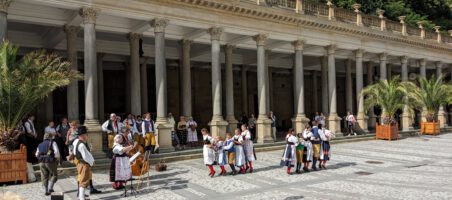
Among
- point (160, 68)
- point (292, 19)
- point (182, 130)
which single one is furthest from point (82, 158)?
point (292, 19)

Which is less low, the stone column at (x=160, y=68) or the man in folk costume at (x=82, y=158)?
the stone column at (x=160, y=68)

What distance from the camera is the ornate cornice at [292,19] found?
1861cm

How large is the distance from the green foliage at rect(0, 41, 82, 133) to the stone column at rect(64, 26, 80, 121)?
167 inches

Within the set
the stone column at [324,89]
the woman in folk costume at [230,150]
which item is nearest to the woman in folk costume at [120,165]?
the woman in folk costume at [230,150]

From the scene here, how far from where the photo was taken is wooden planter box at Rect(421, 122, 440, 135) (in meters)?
26.8

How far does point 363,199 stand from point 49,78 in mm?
9171

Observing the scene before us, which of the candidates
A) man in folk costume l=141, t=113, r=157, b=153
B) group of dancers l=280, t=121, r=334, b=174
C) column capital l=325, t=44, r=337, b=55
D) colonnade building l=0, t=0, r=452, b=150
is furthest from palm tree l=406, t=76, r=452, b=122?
man in folk costume l=141, t=113, r=157, b=153

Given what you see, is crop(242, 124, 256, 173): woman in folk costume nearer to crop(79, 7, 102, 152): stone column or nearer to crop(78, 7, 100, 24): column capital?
crop(79, 7, 102, 152): stone column

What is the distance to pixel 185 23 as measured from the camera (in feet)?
59.1

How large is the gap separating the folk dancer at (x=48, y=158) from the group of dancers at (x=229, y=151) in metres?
4.23

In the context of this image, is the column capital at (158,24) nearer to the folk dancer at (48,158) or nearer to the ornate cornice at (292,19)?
the ornate cornice at (292,19)

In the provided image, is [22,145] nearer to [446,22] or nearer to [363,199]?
[363,199]

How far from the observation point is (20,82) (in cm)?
1149

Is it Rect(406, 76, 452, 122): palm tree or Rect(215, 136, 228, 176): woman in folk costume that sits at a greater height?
Rect(406, 76, 452, 122): palm tree
